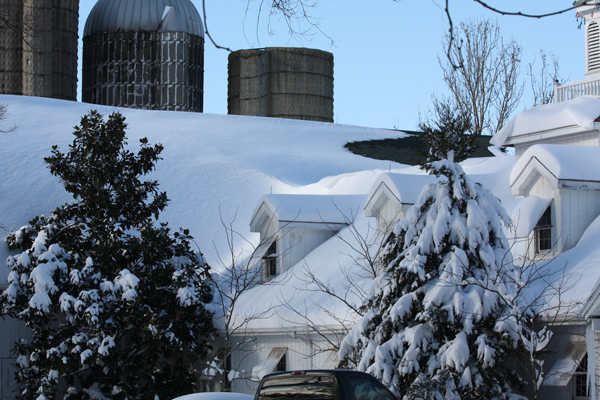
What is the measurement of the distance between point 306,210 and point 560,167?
653 cm

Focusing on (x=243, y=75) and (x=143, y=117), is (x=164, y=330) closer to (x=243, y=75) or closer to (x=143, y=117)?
(x=143, y=117)

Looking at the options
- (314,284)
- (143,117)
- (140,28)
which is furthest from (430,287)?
(140,28)

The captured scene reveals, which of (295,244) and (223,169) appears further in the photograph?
(223,169)

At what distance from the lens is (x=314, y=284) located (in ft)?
56.9

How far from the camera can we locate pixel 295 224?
1912cm

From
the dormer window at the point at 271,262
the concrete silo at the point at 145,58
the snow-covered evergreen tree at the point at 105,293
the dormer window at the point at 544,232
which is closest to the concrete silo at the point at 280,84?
the concrete silo at the point at 145,58

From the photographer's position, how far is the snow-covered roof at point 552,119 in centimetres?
1752

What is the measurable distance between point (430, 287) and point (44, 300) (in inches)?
326

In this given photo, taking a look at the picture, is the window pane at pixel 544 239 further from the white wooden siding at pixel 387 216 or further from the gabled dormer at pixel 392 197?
the white wooden siding at pixel 387 216

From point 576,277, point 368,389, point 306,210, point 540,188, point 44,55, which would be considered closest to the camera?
point 368,389

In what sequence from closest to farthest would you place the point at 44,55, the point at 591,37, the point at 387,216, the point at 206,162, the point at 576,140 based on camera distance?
the point at 387,216 → the point at 576,140 → the point at 591,37 → the point at 206,162 → the point at 44,55

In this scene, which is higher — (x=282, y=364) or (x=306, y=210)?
(x=306, y=210)

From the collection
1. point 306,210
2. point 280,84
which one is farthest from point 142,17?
point 306,210

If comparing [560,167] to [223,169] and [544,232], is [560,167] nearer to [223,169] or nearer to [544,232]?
[544,232]
